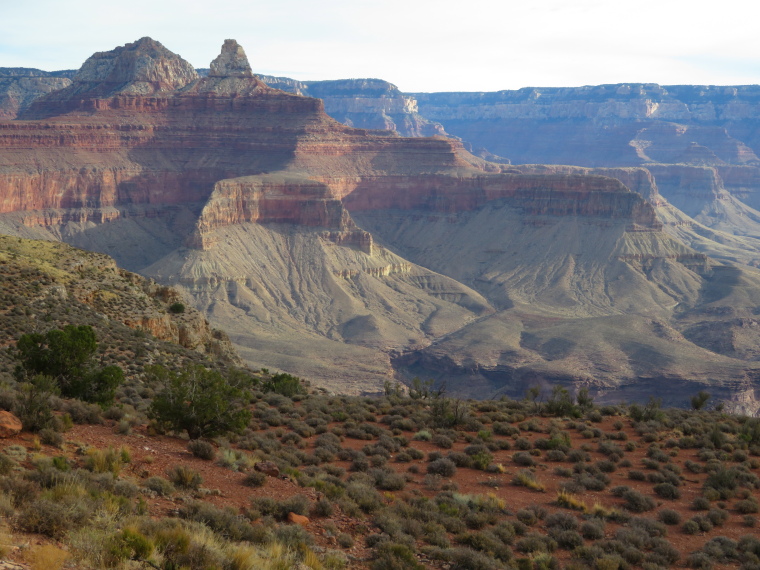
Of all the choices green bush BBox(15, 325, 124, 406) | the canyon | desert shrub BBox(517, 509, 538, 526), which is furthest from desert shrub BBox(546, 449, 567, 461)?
the canyon

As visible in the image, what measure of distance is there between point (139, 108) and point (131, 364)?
5408 inches

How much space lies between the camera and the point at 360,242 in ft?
463

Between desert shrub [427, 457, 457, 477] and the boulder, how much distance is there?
38.3 feet

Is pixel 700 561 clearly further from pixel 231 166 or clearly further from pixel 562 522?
pixel 231 166

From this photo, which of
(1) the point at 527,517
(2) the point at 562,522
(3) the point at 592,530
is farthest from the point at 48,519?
(3) the point at 592,530

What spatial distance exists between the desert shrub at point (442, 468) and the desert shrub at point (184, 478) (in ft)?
26.6

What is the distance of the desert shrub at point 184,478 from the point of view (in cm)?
1858

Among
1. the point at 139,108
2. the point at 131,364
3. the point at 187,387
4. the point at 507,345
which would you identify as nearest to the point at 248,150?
the point at 139,108

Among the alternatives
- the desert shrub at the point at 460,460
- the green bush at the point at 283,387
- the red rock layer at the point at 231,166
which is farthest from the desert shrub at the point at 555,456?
the red rock layer at the point at 231,166

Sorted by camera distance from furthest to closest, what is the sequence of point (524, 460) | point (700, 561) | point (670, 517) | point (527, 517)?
point (524, 460) → point (670, 517) → point (527, 517) → point (700, 561)

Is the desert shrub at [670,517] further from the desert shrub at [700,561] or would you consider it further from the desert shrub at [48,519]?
the desert shrub at [48,519]

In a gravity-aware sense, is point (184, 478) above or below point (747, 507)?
above

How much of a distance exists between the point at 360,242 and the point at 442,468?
385 feet

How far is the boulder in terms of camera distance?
63.2 ft
